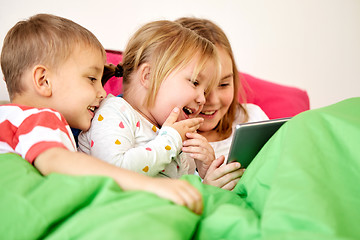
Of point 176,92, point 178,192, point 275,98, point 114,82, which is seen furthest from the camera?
point 275,98

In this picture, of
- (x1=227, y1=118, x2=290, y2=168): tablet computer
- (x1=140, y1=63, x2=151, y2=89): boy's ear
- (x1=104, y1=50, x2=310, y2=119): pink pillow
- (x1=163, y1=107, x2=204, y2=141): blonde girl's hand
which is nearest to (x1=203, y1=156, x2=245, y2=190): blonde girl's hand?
(x1=227, y1=118, x2=290, y2=168): tablet computer

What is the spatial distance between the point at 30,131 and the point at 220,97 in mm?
898

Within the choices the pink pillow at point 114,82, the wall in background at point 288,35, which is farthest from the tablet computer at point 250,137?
the wall in background at point 288,35

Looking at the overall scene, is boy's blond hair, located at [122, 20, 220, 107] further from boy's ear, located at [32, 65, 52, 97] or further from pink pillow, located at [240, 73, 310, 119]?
pink pillow, located at [240, 73, 310, 119]

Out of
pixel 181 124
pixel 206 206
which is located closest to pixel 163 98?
pixel 181 124

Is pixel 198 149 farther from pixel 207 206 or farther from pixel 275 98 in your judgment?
pixel 275 98

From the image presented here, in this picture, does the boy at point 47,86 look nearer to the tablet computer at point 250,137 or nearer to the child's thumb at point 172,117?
the child's thumb at point 172,117

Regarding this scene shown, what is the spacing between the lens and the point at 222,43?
1.48 m

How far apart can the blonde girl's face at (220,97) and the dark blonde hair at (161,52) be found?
0.49 ft

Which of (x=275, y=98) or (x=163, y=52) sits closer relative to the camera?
(x=163, y=52)

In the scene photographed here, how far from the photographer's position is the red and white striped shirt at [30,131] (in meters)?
0.69

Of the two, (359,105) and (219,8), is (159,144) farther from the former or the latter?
(219,8)

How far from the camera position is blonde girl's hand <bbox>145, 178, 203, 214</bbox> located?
576mm

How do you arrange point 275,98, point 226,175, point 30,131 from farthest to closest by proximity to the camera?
point 275,98, point 226,175, point 30,131
